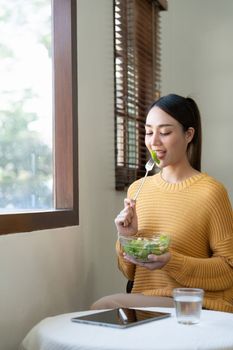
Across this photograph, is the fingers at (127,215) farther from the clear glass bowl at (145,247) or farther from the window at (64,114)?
the window at (64,114)

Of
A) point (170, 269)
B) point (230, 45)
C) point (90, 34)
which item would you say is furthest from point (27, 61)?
point (230, 45)

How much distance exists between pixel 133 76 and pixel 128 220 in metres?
1.04

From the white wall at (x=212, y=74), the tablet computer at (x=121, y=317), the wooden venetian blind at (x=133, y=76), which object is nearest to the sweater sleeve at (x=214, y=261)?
the tablet computer at (x=121, y=317)

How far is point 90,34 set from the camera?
2.34 m

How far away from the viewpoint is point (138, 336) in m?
1.32

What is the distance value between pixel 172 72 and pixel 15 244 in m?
1.89

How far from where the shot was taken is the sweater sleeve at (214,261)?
5.92ft

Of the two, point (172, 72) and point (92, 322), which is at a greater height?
point (172, 72)

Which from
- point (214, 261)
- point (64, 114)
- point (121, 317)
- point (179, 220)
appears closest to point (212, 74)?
point (64, 114)

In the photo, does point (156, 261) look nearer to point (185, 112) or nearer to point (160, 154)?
point (160, 154)

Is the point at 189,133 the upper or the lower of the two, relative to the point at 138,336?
upper

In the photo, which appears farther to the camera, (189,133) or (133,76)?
(133,76)

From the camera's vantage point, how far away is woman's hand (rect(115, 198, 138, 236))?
1888 mm

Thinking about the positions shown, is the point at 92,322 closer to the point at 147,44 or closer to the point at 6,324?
the point at 6,324
